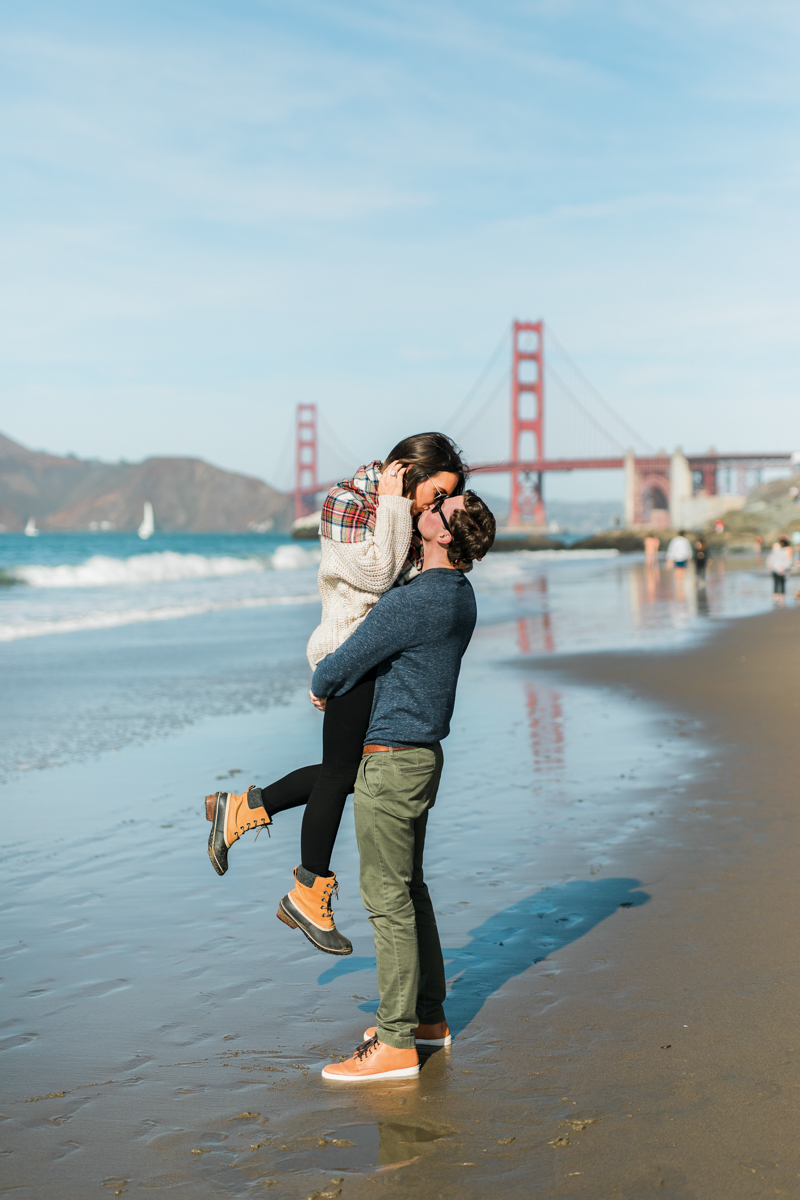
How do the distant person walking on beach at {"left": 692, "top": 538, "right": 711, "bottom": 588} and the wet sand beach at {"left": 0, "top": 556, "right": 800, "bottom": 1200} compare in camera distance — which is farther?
the distant person walking on beach at {"left": 692, "top": 538, "right": 711, "bottom": 588}

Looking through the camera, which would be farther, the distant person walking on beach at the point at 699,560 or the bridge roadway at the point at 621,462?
the bridge roadway at the point at 621,462

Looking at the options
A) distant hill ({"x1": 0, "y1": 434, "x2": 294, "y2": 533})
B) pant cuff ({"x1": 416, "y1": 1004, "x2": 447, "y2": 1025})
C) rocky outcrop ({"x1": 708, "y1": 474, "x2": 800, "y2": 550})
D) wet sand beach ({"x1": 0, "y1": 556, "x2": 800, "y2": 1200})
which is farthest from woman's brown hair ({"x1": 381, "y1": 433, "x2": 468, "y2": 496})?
distant hill ({"x1": 0, "y1": 434, "x2": 294, "y2": 533})

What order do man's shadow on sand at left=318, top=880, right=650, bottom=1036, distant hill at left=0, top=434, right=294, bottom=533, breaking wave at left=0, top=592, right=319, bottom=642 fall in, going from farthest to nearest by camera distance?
distant hill at left=0, top=434, right=294, bottom=533, breaking wave at left=0, top=592, right=319, bottom=642, man's shadow on sand at left=318, top=880, right=650, bottom=1036

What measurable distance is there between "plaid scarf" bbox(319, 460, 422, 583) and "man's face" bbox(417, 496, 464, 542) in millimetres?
54

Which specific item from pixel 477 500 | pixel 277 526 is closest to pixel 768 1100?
pixel 477 500

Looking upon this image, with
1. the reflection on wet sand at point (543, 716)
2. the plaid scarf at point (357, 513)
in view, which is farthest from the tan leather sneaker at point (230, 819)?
the reflection on wet sand at point (543, 716)

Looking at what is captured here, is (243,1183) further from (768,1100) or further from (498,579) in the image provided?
(498,579)

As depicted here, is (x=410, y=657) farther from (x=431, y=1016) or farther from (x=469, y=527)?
(x=431, y=1016)

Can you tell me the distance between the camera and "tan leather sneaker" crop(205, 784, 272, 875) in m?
A: 2.66

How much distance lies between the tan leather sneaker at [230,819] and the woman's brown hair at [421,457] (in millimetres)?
836

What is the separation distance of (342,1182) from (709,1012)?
41.9 inches

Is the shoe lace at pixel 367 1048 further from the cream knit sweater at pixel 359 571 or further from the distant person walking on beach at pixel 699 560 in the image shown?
the distant person walking on beach at pixel 699 560

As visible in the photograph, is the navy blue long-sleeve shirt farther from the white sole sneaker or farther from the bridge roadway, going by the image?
the bridge roadway

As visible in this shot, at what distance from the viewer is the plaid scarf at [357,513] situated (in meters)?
2.43
